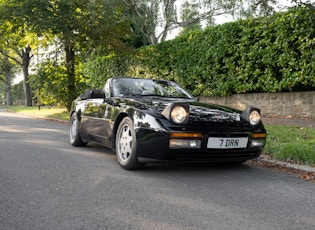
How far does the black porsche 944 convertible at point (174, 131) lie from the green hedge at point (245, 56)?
489 centimetres

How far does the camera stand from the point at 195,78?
45.1ft

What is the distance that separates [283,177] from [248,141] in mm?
631

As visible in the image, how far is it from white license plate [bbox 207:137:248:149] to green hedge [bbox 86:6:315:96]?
200 inches

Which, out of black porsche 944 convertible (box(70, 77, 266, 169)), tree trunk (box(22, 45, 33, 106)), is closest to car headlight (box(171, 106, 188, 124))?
black porsche 944 convertible (box(70, 77, 266, 169))

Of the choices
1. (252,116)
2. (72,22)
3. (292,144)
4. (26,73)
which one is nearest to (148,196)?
(252,116)

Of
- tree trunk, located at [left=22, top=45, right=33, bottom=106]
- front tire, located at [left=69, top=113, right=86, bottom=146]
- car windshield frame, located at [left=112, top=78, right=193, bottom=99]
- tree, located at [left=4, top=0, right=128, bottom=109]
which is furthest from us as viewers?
tree trunk, located at [left=22, top=45, right=33, bottom=106]

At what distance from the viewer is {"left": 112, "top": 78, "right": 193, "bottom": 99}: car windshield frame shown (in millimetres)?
5402

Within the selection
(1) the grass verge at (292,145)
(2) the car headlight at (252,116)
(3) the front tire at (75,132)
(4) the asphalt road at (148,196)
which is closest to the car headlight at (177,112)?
(4) the asphalt road at (148,196)

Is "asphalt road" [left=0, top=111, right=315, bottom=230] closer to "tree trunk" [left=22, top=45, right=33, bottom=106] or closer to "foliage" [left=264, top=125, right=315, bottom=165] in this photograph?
"foliage" [left=264, top=125, right=315, bottom=165]

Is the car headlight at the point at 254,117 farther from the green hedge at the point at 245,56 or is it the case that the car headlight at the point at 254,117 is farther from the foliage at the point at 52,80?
the foliage at the point at 52,80

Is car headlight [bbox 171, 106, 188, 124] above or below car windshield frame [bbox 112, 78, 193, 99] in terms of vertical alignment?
below

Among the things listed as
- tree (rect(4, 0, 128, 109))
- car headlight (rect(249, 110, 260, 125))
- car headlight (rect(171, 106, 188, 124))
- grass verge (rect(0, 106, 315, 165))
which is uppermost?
tree (rect(4, 0, 128, 109))

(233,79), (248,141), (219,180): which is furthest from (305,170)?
(233,79)

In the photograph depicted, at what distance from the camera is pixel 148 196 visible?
340cm
